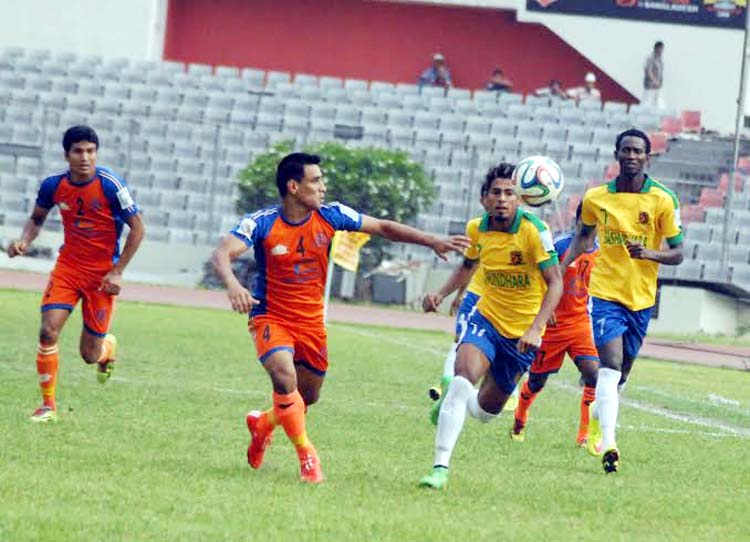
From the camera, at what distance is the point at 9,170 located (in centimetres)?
3703

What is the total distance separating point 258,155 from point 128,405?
22.0m

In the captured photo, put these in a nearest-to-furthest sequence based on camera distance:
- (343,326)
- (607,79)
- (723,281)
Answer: (343,326)
(723,281)
(607,79)

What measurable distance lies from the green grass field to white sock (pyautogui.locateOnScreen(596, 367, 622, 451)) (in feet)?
0.85

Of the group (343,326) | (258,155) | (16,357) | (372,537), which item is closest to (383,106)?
(258,155)

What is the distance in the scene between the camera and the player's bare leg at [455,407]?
389 inches

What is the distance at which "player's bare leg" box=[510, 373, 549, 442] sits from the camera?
1330 centimetres

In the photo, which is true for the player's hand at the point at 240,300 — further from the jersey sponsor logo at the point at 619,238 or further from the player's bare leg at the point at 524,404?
the player's bare leg at the point at 524,404

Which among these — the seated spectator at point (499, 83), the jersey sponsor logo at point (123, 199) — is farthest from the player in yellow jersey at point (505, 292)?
the seated spectator at point (499, 83)

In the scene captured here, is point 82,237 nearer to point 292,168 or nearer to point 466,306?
point 466,306

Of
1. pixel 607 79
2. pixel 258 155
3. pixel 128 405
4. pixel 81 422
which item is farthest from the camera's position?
pixel 607 79

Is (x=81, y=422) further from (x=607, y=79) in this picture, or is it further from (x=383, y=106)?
(x=607, y=79)

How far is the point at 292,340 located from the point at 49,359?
2.99 meters

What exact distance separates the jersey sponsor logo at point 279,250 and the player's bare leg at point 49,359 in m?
2.76

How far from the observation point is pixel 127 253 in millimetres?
12773
